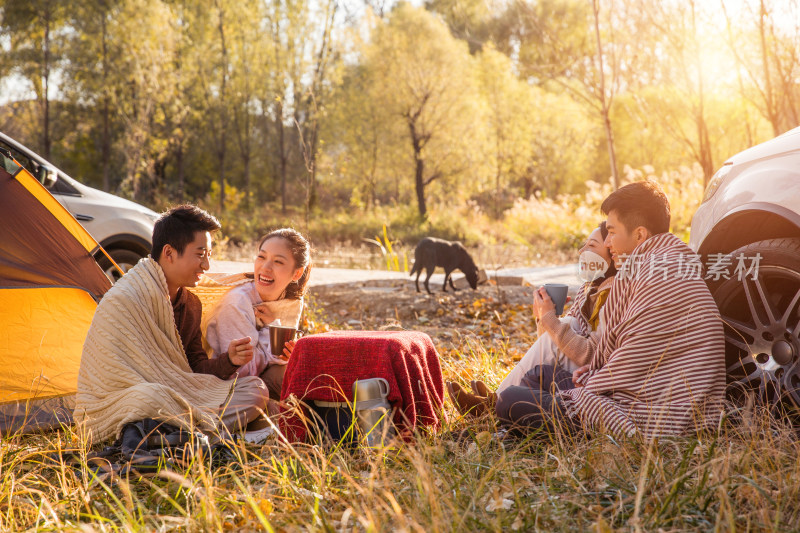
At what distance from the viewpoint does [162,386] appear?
3.34 metres

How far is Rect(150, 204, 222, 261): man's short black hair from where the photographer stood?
3.57 meters

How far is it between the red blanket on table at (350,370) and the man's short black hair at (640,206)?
3.82 feet

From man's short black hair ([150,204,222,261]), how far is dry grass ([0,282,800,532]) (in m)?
1.06

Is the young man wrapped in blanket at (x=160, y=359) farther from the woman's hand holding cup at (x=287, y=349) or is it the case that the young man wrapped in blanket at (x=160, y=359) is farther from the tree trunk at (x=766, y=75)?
the tree trunk at (x=766, y=75)

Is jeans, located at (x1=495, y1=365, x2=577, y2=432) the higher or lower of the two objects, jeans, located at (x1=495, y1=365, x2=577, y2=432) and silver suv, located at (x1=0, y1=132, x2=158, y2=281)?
the lower

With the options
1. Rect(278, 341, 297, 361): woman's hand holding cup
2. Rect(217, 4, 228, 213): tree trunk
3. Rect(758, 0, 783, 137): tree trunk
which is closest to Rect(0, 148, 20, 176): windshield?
Rect(278, 341, 297, 361): woman's hand holding cup

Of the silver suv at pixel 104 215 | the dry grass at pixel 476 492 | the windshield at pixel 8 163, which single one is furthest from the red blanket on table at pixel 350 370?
the silver suv at pixel 104 215

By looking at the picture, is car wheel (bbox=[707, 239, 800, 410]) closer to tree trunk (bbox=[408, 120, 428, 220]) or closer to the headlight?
the headlight

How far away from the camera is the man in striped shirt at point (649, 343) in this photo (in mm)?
2959

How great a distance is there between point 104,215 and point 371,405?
4.68 meters

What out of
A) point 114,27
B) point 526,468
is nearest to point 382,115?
point 114,27

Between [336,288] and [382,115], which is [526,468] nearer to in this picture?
[336,288]

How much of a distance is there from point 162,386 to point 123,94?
2071cm

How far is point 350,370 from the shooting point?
3.16 meters
